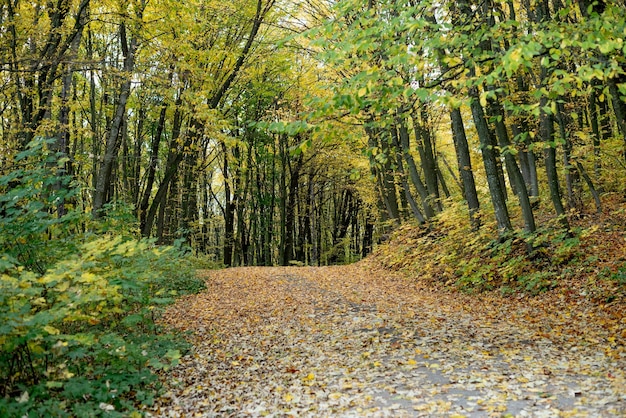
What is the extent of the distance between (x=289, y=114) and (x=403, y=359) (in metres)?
3.92

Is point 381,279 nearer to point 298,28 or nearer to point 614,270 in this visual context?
point 614,270

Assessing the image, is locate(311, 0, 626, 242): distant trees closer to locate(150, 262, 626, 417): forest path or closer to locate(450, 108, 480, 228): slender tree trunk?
locate(450, 108, 480, 228): slender tree trunk

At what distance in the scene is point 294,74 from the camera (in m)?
20.7

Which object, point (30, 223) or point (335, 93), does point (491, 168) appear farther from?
point (30, 223)

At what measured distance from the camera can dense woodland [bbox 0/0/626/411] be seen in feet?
15.8

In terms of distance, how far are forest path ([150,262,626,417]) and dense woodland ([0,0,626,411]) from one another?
4.51 feet

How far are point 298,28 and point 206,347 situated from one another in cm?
1308

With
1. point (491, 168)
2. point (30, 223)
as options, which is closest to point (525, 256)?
point (491, 168)

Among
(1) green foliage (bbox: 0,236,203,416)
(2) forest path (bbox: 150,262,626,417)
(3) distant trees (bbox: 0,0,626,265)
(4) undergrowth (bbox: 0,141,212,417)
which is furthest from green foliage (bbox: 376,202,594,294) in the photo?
(1) green foliage (bbox: 0,236,203,416)

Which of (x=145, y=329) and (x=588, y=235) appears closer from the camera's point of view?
(x=145, y=329)

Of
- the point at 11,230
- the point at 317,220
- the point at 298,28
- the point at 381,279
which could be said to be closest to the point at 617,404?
the point at 11,230

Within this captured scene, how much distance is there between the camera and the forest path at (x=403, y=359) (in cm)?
421

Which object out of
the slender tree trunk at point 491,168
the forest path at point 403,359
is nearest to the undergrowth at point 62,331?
the forest path at point 403,359

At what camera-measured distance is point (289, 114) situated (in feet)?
23.1
